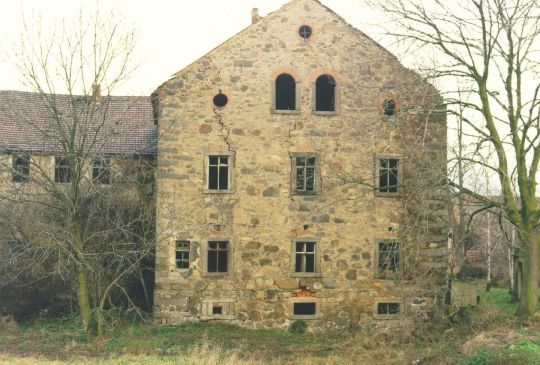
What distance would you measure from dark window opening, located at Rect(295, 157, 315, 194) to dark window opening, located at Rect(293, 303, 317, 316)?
11.4 ft

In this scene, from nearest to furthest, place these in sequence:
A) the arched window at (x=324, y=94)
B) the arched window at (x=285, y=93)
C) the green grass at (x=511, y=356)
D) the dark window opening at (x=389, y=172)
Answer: the green grass at (x=511, y=356)
the dark window opening at (x=389, y=172)
the arched window at (x=324, y=94)
the arched window at (x=285, y=93)

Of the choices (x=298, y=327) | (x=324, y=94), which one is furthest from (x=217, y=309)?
(x=324, y=94)

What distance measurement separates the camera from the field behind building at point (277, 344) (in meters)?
13.5

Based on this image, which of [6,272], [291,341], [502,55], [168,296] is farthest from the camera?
[6,272]

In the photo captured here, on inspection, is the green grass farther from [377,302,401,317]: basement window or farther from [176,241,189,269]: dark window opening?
[176,241,189,269]: dark window opening

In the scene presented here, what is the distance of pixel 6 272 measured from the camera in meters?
21.6

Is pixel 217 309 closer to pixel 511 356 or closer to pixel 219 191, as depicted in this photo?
pixel 219 191

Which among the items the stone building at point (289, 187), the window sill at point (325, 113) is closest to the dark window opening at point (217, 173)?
the stone building at point (289, 187)

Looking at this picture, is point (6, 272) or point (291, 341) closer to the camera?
point (291, 341)

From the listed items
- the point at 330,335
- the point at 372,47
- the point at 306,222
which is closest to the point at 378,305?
the point at 330,335

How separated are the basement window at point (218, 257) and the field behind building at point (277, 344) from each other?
5.55 ft

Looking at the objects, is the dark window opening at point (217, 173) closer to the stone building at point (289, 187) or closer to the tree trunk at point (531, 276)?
the stone building at point (289, 187)

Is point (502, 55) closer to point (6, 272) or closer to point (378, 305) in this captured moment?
point (378, 305)

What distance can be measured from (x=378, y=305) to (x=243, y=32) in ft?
31.0
